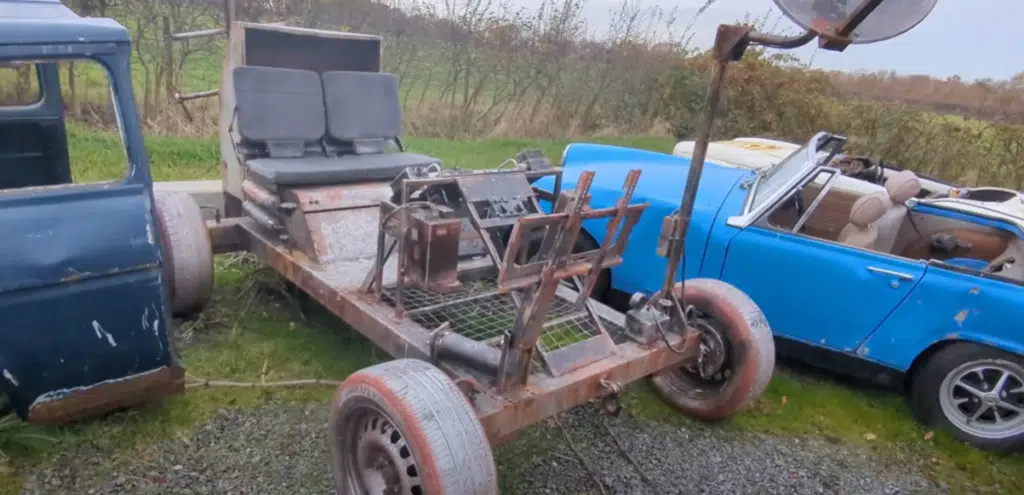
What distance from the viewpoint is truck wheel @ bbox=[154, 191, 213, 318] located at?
4.00 meters

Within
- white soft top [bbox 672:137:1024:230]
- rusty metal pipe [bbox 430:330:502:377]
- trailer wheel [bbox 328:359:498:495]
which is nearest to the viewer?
trailer wheel [bbox 328:359:498:495]

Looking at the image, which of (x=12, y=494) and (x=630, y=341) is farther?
(x=630, y=341)

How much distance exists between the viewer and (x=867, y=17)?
2477 mm

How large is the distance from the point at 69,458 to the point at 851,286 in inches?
150

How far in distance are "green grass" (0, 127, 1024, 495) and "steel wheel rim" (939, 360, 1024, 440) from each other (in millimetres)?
129

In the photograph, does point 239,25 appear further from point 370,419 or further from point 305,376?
point 370,419

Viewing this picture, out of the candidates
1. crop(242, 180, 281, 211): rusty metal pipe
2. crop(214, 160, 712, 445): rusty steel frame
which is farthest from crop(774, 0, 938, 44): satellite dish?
crop(242, 180, 281, 211): rusty metal pipe

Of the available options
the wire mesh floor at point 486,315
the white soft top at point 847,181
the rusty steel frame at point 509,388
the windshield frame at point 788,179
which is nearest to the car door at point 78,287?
the rusty steel frame at point 509,388

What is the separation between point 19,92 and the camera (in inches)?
253

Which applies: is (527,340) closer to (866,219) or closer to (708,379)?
(708,379)

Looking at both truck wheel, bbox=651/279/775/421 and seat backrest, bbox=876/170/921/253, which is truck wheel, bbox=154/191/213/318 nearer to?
truck wheel, bbox=651/279/775/421

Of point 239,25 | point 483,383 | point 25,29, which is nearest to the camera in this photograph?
point 25,29

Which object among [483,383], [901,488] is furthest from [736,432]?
[483,383]

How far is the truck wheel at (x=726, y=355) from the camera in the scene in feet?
11.3
